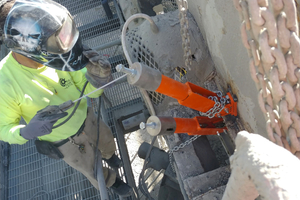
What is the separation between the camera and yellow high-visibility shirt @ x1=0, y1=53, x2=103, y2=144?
2.15 metres

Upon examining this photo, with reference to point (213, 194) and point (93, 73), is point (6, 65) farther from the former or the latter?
point (213, 194)

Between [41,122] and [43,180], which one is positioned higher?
[41,122]

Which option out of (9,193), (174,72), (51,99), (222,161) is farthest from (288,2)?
(9,193)

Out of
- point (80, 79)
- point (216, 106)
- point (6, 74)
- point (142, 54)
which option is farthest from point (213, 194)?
point (6, 74)

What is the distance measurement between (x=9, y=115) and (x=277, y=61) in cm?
208

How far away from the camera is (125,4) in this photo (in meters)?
4.11

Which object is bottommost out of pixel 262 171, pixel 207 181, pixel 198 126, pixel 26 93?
pixel 207 181

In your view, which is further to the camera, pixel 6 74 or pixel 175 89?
pixel 6 74

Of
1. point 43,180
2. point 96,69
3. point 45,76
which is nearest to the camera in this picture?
point 45,76

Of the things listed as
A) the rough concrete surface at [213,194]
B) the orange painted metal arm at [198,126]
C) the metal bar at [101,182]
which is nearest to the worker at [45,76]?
the metal bar at [101,182]

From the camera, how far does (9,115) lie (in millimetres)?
2172

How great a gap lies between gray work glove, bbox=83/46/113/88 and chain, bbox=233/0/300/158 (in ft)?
5.06

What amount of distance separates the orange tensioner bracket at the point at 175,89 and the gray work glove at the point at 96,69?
0.77m

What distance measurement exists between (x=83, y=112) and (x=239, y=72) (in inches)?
62.7
